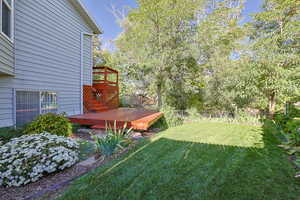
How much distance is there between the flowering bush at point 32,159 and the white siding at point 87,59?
5.14 meters

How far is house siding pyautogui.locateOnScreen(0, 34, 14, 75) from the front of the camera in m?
3.39

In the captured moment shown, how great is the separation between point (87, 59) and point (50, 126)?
4.77 metres

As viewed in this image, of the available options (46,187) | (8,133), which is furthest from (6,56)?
(46,187)

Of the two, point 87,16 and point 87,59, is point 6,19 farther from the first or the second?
point 87,16

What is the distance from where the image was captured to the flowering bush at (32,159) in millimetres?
2335

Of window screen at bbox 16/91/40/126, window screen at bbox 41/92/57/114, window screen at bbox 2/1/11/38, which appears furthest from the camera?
window screen at bbox 41/92/57/114

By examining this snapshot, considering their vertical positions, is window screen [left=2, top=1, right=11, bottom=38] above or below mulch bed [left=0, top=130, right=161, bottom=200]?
above

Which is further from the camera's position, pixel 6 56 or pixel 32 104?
pixel 32 104

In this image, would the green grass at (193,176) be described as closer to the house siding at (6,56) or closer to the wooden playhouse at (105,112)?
the wooden playhouse at (105,112)

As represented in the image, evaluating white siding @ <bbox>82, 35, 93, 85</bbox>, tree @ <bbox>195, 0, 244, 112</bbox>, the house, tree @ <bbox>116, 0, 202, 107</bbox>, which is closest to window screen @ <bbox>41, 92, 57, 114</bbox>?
the house

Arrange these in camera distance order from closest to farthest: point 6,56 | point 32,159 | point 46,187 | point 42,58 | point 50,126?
point 46,187 → point 32,159 → point 6,56 → point 50,126 → point 42,58

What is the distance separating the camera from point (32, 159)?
255 centimetres

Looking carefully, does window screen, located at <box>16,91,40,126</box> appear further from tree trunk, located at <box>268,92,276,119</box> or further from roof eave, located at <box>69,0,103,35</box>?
tree trunk, located at <box>268,92,276,119</box>

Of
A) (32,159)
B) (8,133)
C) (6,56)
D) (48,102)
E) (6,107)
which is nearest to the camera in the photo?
(32,159)
